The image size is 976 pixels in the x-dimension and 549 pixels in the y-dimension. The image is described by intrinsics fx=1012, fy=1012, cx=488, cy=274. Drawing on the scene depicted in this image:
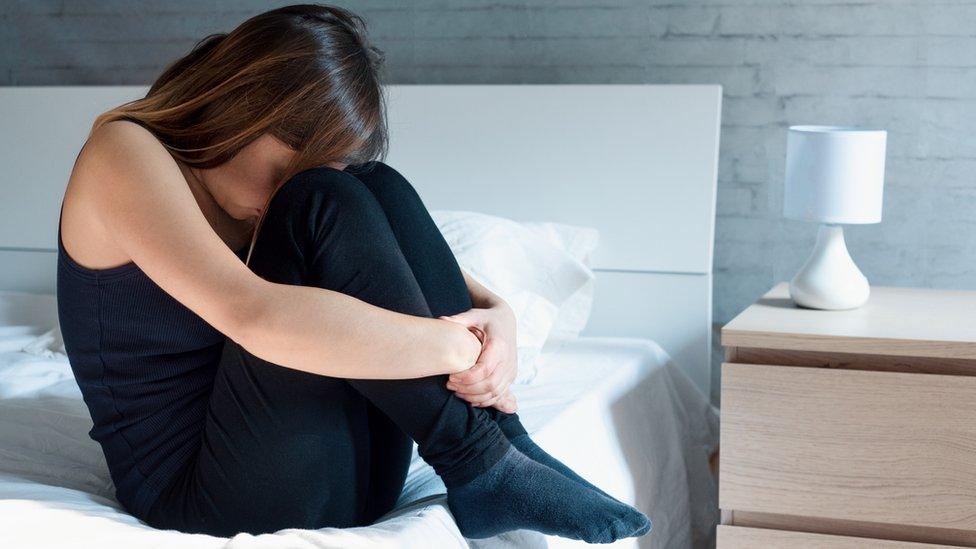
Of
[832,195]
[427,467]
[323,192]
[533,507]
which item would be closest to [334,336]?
[323,192]

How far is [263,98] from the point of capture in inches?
42.3

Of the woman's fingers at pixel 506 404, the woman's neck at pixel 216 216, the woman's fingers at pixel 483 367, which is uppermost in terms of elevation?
the woman's neck at pixel 216 216

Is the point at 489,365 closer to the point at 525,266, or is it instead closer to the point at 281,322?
the point at 281,322

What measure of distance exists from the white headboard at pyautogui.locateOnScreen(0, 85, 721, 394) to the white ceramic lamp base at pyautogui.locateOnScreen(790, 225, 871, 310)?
0.36 m

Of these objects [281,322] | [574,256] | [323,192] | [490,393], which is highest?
[323,192]

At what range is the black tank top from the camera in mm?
1061

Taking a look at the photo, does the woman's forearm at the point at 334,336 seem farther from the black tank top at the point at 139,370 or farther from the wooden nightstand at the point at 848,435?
the wooden nightstand at the point at 848,435

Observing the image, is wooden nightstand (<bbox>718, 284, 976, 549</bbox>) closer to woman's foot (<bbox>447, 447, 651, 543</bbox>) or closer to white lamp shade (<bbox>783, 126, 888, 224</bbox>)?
white lamp shade (<bbox>783, 126, 888, 224</bbox>)

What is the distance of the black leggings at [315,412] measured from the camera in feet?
3.23

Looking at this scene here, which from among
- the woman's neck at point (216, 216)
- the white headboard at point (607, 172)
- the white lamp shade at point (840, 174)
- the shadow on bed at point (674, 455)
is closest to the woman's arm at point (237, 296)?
the woman's neck at point (216, 216)

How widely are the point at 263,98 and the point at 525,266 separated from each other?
89 cm

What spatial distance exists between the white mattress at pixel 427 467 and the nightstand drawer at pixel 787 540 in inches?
4.2

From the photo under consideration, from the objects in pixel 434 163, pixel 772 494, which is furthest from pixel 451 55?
pixel 772 494

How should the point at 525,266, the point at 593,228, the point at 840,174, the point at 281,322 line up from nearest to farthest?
the point at 281,322 < the point at 840,174 < the point at 525,266 < the point at 593,228
